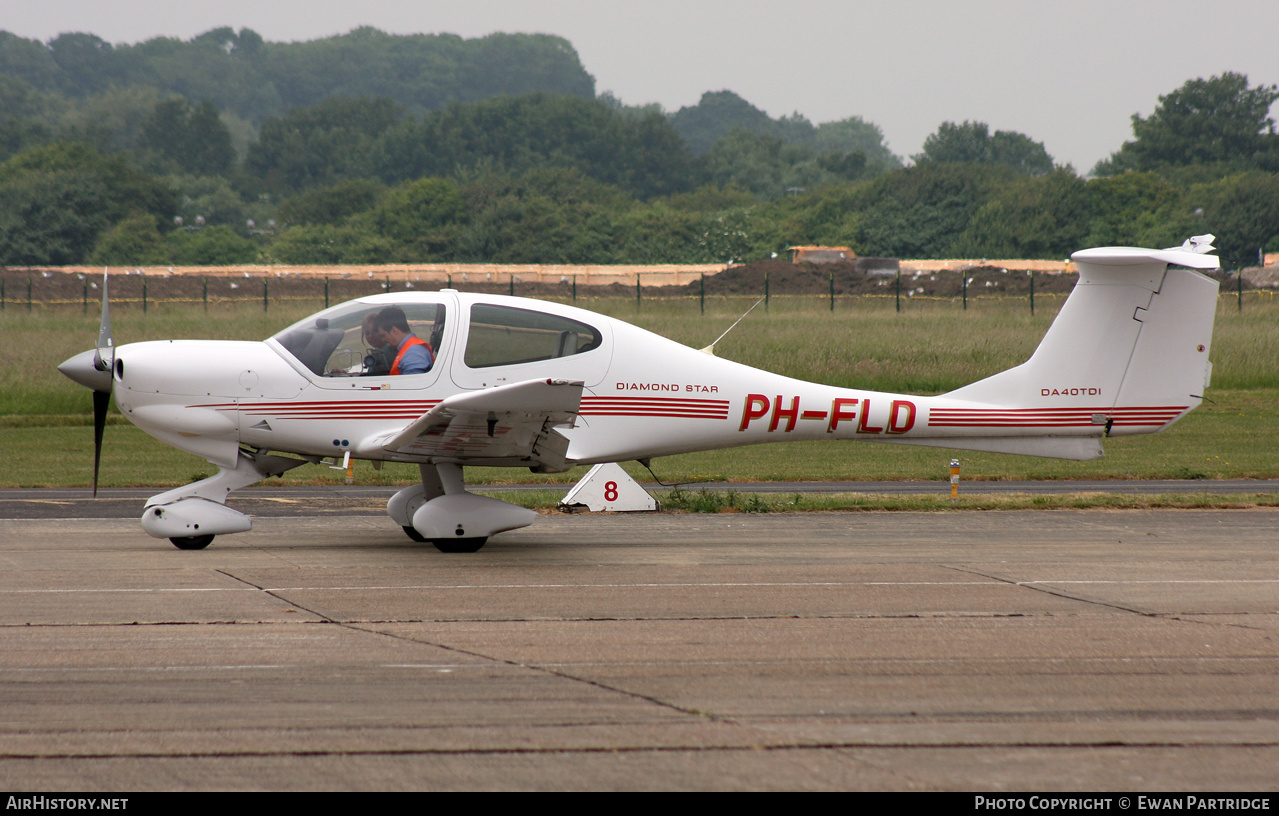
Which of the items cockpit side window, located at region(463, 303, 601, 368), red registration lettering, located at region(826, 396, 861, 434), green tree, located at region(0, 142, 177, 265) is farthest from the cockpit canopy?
green tree, located at region(0, 142, 177, 265)

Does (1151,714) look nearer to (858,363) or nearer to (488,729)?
(488,729)

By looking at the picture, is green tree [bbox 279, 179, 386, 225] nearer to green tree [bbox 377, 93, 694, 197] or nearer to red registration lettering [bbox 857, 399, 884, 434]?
green tree [bbox 377, 93, 694, 197]

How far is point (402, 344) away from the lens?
34.9ft

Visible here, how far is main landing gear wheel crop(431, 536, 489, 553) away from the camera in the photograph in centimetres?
1064

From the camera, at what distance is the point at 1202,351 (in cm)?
1155

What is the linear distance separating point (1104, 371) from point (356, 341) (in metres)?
7.07

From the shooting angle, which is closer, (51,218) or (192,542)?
(192,542)

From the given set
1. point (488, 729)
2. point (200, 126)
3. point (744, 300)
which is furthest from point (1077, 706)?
point (200, 126)

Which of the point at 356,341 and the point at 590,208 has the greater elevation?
the point at 590,208

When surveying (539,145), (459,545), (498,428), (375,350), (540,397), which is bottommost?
(459,545)

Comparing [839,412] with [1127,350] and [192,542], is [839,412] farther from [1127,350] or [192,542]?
[192,542]

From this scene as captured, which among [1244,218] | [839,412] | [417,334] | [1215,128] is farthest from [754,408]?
[1215,128]

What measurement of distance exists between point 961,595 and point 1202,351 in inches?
178

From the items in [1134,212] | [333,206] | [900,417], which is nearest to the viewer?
[900,417]
